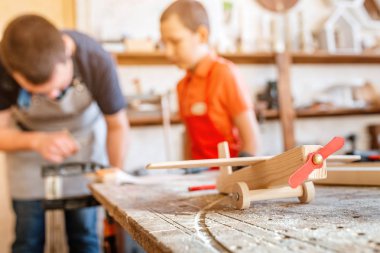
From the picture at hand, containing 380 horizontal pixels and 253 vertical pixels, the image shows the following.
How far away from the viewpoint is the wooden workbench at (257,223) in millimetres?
345

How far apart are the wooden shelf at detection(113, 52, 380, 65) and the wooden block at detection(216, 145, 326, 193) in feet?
5.90

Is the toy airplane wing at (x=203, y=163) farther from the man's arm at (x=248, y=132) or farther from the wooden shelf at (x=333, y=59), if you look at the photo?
the wooden shelf at (x=333, y=59)

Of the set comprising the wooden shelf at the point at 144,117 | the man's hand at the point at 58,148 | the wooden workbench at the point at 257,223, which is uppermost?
the wooden shelf at the point at 144,117

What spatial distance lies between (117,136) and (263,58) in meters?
1.46

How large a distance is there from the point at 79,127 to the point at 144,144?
3.36 ft

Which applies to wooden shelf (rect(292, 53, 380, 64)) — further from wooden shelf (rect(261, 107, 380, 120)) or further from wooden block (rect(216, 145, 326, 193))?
wooden block (rect(216, 145, 326, 193))

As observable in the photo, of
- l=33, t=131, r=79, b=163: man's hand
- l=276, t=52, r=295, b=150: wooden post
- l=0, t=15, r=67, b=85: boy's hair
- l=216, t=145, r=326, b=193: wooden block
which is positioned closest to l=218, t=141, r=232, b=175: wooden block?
l=216, t=145, r=326, b=193: wooden block

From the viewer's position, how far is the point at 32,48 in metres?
1.05

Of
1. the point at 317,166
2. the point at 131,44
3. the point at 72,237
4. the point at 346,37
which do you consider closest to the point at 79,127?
the point at 72,237

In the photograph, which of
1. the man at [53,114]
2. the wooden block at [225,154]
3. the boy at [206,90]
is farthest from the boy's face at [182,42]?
the wooden block at [225,154]

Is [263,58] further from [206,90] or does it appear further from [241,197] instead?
[241,197]

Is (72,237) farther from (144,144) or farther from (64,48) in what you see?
(144,144)

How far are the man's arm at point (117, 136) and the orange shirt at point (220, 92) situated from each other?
345mm

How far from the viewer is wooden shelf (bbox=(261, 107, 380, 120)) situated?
251cm
